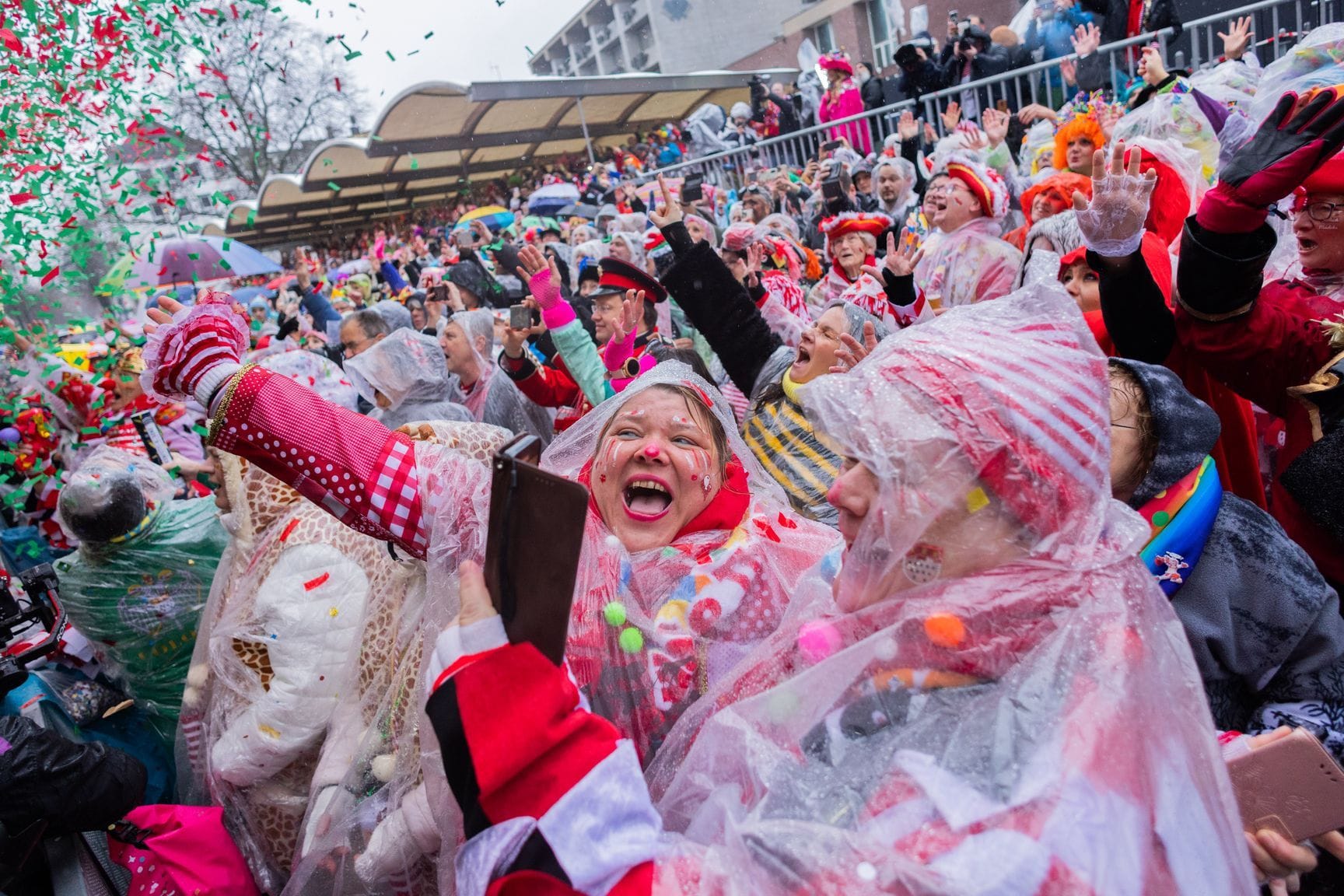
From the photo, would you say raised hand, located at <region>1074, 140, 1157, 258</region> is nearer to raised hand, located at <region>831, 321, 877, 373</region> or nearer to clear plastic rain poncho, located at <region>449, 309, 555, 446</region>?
raised hand, located at <region>831, 321, 877, 373</region>

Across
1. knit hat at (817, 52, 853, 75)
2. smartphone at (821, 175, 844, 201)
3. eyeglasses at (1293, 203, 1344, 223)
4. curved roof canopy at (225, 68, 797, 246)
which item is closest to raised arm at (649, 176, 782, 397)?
eyeglasses at (1293, 203, 1344, 223)

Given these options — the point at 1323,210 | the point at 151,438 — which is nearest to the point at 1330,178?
the point at 1323,210

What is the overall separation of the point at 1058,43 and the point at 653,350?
6.57 m

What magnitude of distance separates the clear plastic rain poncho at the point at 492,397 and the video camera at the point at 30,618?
2.08 metres

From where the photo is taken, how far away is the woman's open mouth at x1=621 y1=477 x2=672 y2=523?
1883 millimetres

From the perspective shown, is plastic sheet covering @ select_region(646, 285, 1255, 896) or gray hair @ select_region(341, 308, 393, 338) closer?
plastic sheet covering @ select_region(646, 285, 1255, 896)

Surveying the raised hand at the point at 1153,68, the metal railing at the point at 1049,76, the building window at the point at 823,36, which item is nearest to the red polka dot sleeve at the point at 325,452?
the raised hand at the point at 1153,68

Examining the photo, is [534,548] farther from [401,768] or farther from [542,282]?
[542,282]

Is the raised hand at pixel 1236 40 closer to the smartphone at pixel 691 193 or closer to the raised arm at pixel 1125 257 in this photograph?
the smartphone at pixel 691 193

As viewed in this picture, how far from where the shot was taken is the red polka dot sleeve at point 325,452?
162cm

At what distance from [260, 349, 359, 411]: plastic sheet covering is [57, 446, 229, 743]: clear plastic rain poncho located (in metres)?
0.73

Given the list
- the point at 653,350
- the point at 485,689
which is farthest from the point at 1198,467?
the point at 653,350

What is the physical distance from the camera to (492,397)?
179 inches

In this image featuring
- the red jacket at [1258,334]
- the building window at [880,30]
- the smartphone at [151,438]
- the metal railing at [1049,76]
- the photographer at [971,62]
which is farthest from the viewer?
the building window at [880,30]
